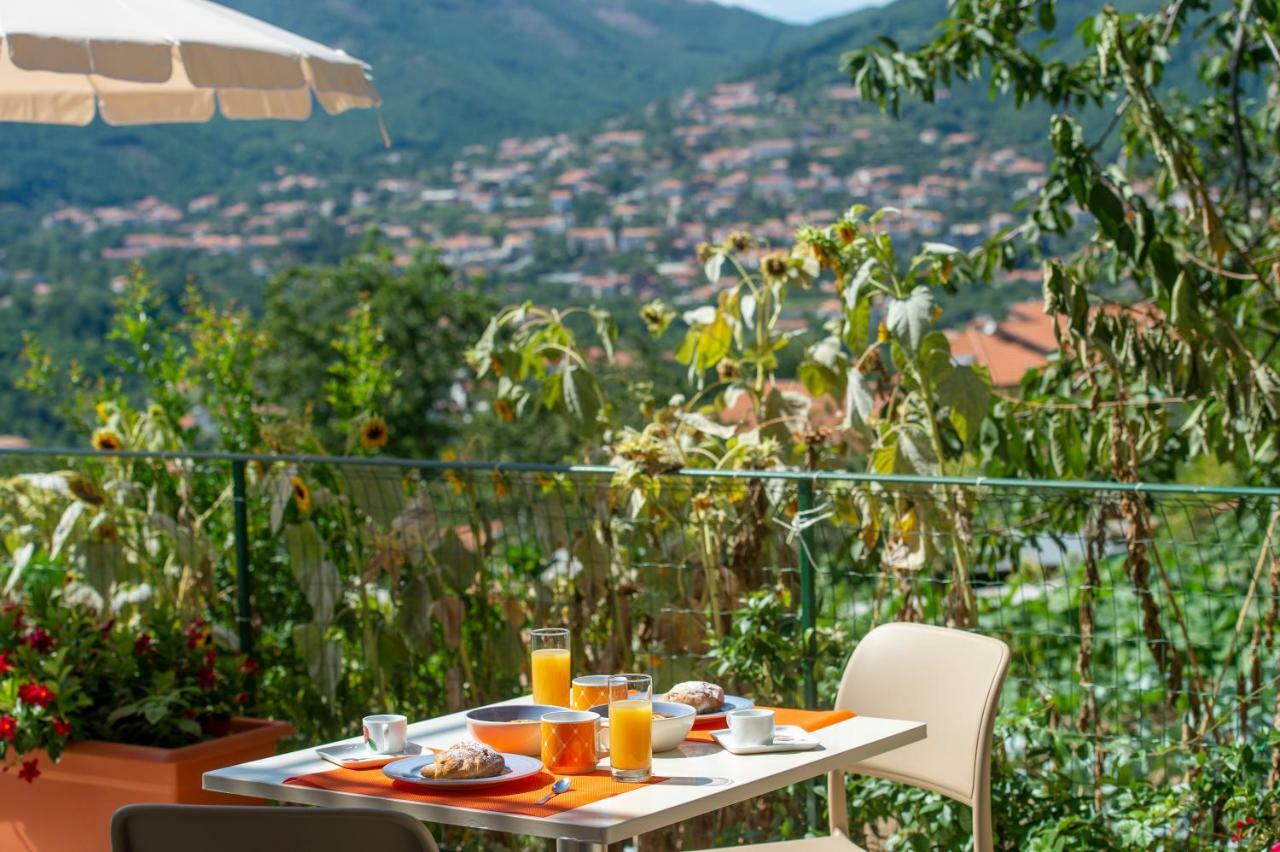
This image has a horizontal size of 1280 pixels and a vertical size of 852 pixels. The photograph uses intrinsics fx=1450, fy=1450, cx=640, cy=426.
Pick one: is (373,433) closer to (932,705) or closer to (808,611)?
(808,611)

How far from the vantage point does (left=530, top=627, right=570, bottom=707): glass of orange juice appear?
2.34 metres

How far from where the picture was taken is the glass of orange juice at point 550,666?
7.66ft

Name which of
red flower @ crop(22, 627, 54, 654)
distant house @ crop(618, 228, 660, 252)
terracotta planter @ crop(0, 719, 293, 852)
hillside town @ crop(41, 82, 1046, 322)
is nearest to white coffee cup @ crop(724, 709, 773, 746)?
terracotta planter @ crop(0, 719, 293, 852)

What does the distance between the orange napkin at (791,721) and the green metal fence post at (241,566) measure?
2053mm

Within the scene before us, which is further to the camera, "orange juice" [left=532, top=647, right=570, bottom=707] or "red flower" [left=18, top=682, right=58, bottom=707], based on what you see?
"red flower" [left=18, top=682, right=58, bottom=707]

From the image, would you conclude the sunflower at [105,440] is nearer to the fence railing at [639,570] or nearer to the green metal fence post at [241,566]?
the fence railing at [639,570]

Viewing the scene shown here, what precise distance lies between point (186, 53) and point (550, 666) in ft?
4.74

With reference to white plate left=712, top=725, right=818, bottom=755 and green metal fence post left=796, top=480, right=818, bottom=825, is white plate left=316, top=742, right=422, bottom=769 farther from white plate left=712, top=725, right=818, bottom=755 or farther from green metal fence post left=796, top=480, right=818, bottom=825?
green metal fence post left=796, top=480, right=818, bottom=825

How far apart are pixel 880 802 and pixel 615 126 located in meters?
45.7

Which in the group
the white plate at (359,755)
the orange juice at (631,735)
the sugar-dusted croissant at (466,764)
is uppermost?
the orange juice at (631,735)

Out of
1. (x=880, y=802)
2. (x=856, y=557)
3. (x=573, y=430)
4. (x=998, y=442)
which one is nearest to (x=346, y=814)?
(x=880, y=802)

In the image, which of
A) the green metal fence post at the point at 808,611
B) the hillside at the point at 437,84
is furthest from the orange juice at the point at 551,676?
the hillside at the point at 437,84

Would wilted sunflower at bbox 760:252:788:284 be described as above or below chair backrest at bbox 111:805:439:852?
above

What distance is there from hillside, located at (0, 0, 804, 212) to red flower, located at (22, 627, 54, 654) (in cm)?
3278
